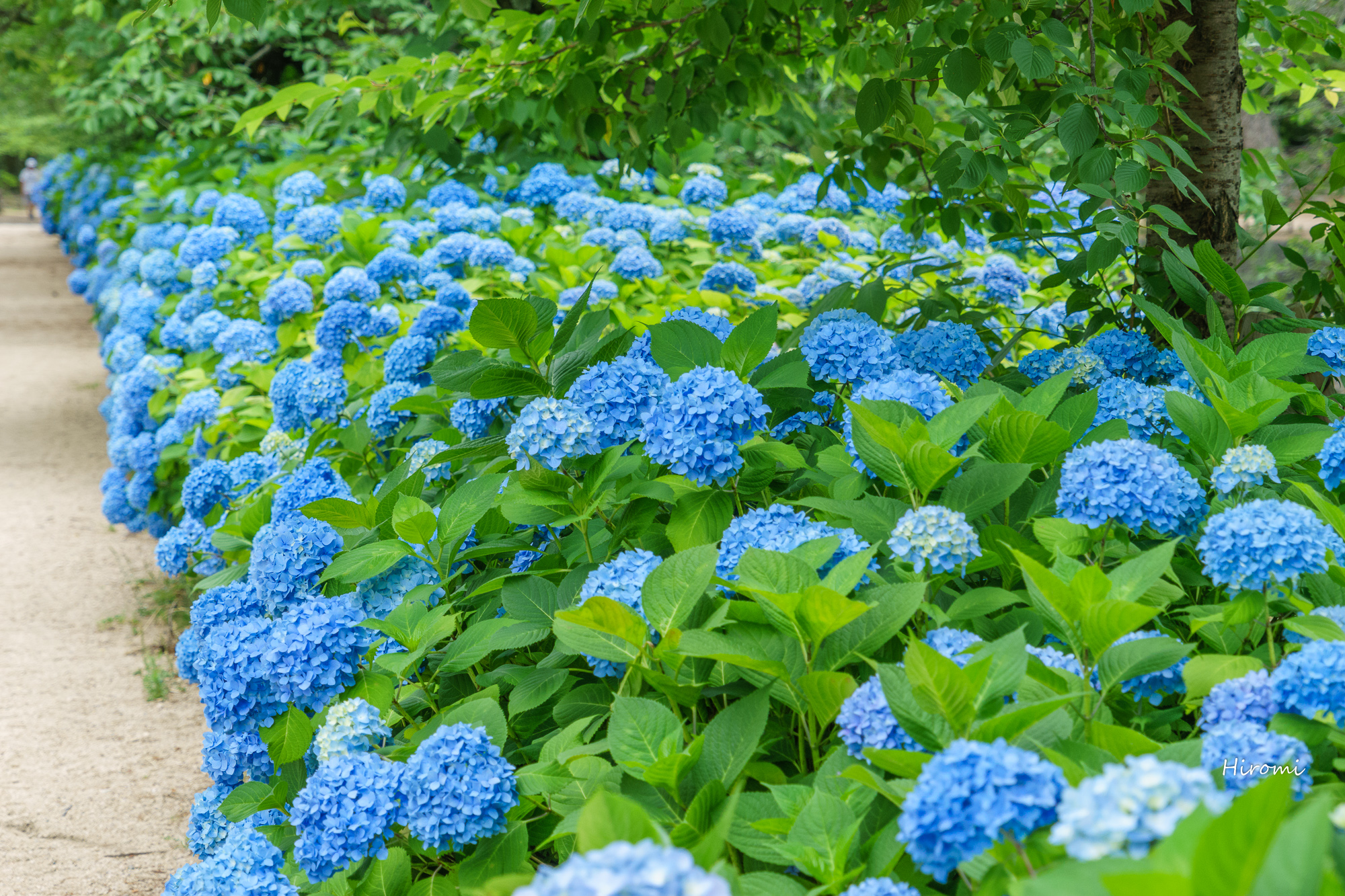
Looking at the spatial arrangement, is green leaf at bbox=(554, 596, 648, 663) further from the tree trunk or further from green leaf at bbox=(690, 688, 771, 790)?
the tree trunk

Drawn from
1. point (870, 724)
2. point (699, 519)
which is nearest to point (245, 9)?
point (699, 519)

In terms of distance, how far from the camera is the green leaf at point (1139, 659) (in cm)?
112

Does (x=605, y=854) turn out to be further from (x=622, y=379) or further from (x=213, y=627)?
(x=213, y=627)

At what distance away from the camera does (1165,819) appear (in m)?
0.74

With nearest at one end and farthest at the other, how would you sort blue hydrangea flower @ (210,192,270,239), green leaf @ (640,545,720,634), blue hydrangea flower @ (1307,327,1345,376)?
1. green leaf @ (640,545,720,634)
2. blue hydrangea flower @ (1307,327,1345,376)
3. blue hydrangea flower @ (210,192,270,239)

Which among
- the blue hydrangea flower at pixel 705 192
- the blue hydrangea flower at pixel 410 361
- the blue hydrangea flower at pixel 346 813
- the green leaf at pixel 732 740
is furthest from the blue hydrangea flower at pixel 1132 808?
the blue hydrangea flower at pixel 705 192

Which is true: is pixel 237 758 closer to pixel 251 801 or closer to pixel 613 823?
pixel 251 801

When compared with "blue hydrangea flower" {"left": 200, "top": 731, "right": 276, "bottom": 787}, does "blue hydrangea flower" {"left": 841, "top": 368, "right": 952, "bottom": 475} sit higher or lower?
higher

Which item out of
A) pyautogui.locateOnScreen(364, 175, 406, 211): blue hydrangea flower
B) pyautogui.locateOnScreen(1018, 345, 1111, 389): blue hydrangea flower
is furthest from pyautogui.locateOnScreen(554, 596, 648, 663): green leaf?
pyautogui.locateOnScreen(364, 175, 406, 211): blue hydrangea flower

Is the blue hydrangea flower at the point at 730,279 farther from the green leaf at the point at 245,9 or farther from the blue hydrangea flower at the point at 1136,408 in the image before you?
the green leaf at the point at 245,9

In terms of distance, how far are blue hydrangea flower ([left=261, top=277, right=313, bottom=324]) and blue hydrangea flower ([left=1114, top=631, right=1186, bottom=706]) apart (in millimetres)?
3316

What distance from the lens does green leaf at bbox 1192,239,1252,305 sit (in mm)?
2111

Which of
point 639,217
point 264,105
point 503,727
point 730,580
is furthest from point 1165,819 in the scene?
point 639,217

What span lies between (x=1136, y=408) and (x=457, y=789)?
52.8 inches
